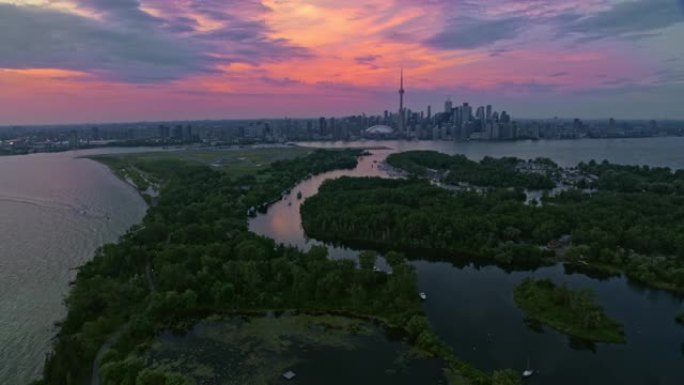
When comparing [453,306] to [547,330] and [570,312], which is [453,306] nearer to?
[547,330]

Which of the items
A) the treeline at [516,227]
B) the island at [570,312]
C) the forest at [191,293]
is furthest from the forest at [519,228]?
the forest at [191,293]

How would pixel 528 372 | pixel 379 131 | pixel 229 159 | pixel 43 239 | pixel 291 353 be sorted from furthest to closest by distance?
pixel 379 131
pixel 229 159
pixel 43 239
pixel 291 353
pixel 528 372

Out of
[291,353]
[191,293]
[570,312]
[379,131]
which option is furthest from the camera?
[379,131]

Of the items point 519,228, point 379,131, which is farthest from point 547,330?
point 379,131

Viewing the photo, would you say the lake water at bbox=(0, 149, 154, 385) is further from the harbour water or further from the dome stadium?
the dome stadium

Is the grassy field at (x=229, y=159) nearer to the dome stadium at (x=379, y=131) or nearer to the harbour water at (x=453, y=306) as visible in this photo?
the harbour water at (x=453, y=306)

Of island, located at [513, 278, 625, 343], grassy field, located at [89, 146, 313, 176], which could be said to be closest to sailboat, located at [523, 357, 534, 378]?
island, located at [513, 278, 625, 343]

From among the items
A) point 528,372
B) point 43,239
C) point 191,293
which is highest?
point 43,239
